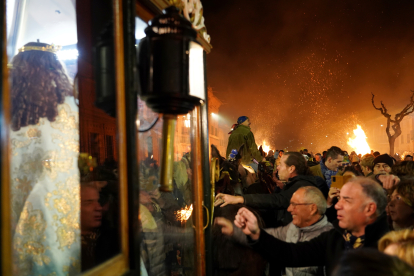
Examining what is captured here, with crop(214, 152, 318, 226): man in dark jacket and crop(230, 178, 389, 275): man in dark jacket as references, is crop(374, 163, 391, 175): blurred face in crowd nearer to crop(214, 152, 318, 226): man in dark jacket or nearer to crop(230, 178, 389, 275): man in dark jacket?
crop(214, 152, 318, 226): man in dark jacket

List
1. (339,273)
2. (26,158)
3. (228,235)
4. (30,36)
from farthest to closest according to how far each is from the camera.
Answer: (228,235) → (30,36) → (26,158) → (339,273)

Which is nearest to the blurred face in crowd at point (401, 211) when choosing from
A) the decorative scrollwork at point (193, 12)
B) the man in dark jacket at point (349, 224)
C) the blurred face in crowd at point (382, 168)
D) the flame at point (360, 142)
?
the man in dark jacket at point (349, 224)

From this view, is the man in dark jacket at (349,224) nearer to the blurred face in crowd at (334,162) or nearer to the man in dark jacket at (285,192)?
the man in dark jacket at (285,192)

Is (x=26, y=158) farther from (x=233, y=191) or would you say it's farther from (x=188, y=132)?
(x=233, y=191)

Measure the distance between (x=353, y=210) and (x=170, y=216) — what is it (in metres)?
1.58

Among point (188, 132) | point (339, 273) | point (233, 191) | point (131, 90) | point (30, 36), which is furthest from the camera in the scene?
point (233, 191)

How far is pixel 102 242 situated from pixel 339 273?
58.7 inches

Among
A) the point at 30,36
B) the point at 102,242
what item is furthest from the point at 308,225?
the point at 30,36

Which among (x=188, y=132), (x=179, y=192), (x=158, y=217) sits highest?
(x=188, y=132)

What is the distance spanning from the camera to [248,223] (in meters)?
2.54

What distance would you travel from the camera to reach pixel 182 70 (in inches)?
60.7

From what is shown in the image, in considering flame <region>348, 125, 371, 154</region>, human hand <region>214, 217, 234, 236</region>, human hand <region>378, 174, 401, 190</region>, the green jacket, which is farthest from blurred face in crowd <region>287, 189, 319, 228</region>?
flame <region>348, 125, 371, 154</region>

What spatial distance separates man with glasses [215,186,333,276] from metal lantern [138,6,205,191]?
1.67m

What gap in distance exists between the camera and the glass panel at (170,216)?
95.5 inches
